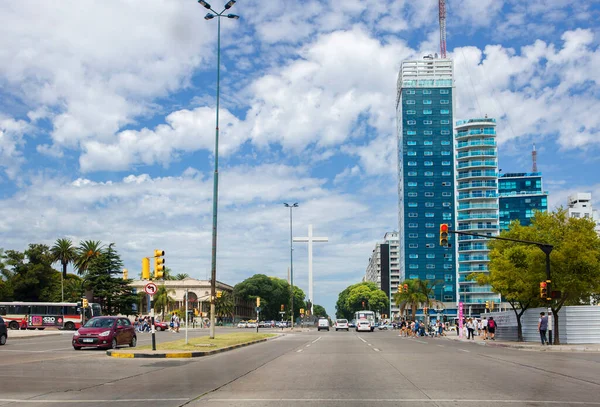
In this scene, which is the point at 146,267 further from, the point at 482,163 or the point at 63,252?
the point at 482,163

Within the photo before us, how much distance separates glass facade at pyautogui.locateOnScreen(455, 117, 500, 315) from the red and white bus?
85.0 metres

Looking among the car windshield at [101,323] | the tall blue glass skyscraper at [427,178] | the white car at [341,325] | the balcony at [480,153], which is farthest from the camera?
the tall blue glass skyscraper at [427,178]

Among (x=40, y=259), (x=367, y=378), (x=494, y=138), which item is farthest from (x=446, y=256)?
(x=367, y=378)

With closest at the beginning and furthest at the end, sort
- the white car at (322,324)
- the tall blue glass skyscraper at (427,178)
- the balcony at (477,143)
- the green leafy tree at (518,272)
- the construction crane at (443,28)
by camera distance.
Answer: the green leafy tree at (518,272)
the white car at (322,324)
the balcony at (477,143)
the construction crane at (443,28)
the tall blue glass skyscraper at (427,178)

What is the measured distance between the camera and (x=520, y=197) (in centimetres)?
15400

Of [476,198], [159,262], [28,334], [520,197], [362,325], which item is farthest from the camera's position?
[520,197]

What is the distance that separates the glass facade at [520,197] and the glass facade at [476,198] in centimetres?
2733

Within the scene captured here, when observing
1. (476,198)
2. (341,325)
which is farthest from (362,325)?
(476,198)

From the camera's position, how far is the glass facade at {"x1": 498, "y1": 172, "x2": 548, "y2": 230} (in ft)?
503

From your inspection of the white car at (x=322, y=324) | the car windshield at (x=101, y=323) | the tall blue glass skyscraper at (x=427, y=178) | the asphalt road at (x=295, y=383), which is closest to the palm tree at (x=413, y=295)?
the white car at (x=322, y=324)

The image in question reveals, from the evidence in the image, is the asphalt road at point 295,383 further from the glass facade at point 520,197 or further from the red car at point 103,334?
the glass facade at point 520,197

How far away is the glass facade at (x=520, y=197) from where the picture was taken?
153 m

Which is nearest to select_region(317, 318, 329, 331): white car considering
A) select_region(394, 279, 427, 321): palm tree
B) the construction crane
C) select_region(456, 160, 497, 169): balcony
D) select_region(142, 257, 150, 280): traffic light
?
select_region(394, 279, 427, 321): palm tree

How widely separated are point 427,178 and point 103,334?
408 feet
